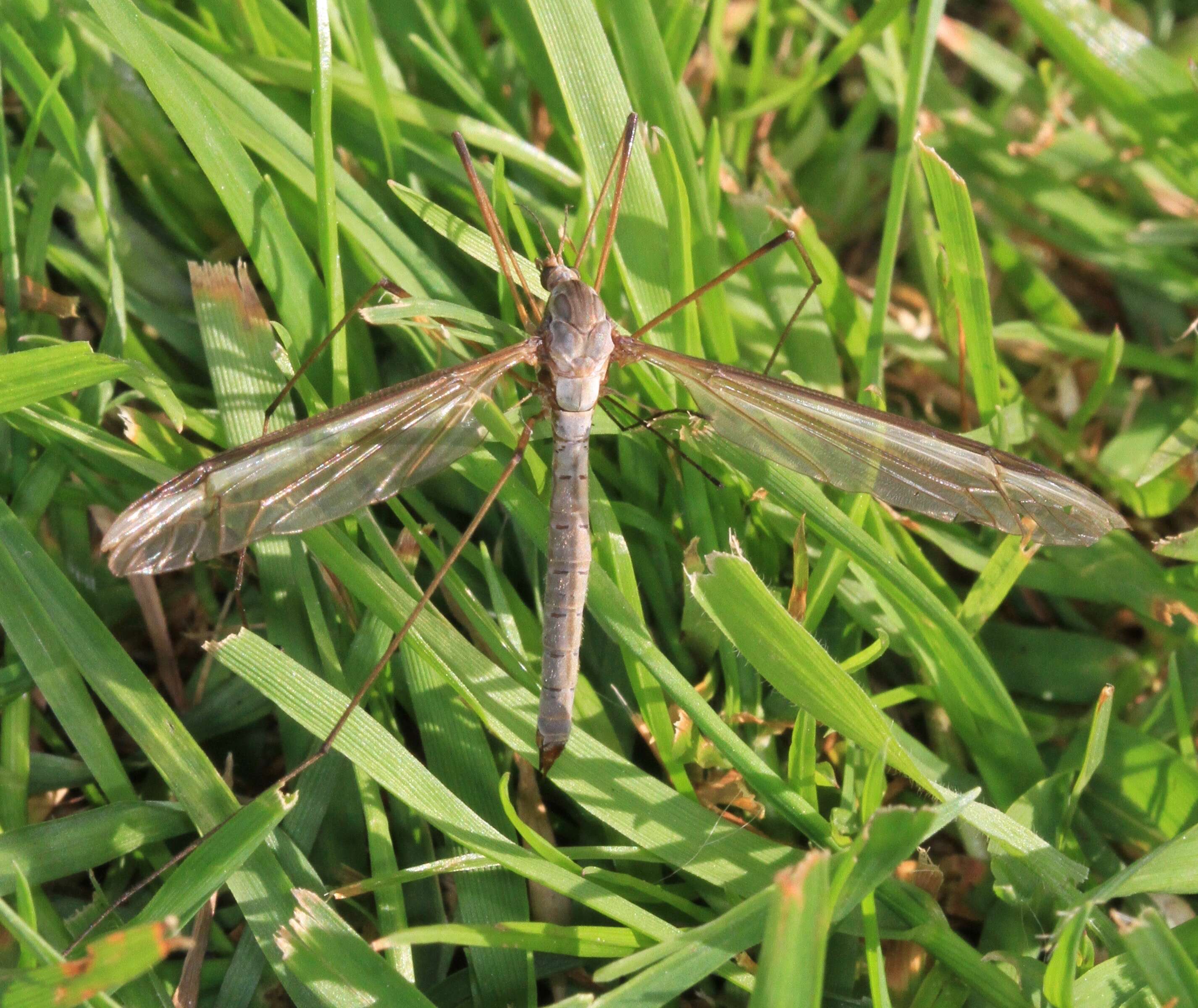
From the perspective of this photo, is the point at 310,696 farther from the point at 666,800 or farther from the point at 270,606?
the point at 666,800

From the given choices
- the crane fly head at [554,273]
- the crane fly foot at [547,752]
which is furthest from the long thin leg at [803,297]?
the crane fly foot at [547,752]

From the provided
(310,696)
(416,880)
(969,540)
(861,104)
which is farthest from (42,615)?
(861,104)

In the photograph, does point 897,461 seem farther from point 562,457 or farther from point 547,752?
point 547,752

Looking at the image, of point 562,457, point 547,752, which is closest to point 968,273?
point 562,457

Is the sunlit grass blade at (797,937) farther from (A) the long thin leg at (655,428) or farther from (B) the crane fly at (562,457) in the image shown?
(A) the long thin leg at (655,428)

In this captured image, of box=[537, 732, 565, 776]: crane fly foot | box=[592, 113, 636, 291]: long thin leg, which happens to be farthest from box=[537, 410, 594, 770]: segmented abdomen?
box=[592, 113, 636, 291]: long thin leg

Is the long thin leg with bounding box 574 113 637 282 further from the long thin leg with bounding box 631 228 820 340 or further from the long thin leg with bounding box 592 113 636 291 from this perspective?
the long thin leg with bounding box 631 228 820 340

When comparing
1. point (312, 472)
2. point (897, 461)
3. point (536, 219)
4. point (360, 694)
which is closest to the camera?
point (360, 694)
